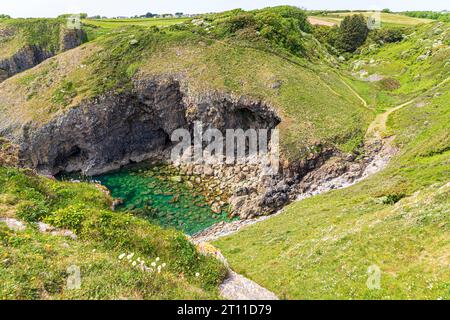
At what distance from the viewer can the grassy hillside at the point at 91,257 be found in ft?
48.5

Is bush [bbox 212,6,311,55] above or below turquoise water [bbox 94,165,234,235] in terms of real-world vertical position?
above

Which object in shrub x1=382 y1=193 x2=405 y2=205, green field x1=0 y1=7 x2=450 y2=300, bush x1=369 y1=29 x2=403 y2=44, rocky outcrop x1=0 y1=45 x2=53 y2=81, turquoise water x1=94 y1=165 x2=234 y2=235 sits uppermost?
bush x1=369 y1=29 x2=403 y2=44

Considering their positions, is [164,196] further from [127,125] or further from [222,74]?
[222,74]

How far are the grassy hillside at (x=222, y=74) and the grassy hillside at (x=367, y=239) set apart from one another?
15.4 metres

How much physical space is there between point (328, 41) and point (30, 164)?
350 ft

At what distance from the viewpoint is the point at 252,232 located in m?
37.8

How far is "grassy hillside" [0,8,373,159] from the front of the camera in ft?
196

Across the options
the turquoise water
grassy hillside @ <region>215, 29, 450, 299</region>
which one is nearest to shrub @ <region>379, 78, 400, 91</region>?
grassy hillside @ <region>215, 29, 450, 299</region>

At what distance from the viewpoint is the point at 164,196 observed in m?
55.5

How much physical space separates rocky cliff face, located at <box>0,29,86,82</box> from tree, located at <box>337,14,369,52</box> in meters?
91.0

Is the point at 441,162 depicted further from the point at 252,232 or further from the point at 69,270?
the point at 69,270

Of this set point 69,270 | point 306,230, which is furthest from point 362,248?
point 69,270

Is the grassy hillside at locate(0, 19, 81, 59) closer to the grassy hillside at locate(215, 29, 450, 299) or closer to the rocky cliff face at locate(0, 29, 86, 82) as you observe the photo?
the rocky cliff face at locate(0, 29, 86, 82)
